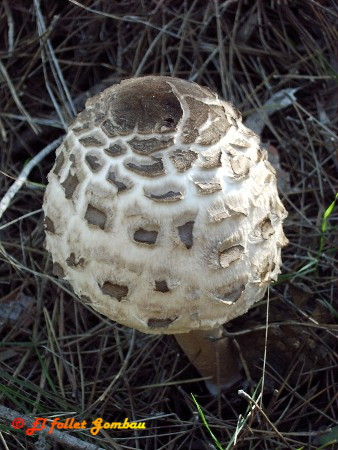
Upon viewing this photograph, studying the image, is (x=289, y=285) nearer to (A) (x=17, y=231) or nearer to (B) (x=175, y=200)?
(B) (x=175, y=200)

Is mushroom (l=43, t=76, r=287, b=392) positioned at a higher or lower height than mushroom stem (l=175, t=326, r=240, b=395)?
higher

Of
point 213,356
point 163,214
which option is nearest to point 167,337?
point 213,356

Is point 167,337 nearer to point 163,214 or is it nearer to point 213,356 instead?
point 213,356

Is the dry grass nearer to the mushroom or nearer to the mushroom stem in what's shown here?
the mushroom stem

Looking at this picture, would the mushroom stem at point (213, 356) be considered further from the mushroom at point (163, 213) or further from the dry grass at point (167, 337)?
the mushroom at point (163, 213)

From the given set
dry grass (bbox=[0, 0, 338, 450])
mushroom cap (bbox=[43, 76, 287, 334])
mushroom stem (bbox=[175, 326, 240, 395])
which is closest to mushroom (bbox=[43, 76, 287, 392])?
mushroom cap (bbox=[43, 76, 287, 334])

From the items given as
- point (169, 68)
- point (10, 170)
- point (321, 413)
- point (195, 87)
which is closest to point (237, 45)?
point (169, 68)
